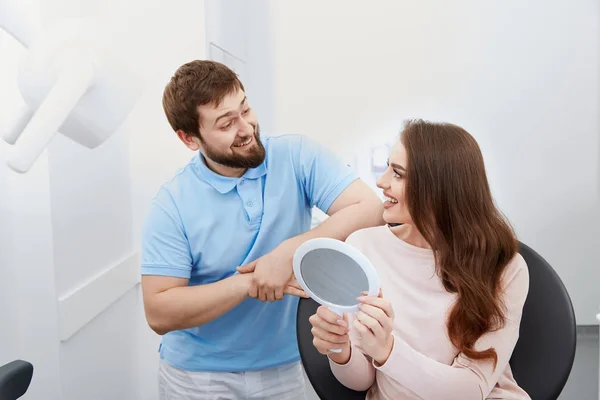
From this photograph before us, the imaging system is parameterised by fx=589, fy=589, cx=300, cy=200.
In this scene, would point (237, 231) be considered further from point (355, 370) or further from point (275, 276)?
point (355, 370)

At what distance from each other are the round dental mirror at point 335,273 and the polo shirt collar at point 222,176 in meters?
0.45

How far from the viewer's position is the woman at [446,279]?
3.52 ft

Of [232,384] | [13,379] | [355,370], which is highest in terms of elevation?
[13,379]

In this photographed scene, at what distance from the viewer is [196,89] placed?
129cm

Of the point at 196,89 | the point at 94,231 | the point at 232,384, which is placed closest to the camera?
the point at 196,89

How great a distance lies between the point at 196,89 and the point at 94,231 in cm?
74

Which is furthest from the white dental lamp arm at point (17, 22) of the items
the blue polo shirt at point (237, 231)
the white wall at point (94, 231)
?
the blue polo shirt at point (237, 231)

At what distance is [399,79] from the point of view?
226cm

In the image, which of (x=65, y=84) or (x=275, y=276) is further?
(x=275, y=276)

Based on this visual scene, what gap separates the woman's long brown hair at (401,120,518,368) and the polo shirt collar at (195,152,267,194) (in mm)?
378

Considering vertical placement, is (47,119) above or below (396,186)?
above

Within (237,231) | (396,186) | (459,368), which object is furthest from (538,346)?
(237,231)

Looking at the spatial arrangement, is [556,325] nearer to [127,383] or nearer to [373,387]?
[373,387]

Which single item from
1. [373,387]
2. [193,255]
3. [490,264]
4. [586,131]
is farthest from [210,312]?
[586,131]
